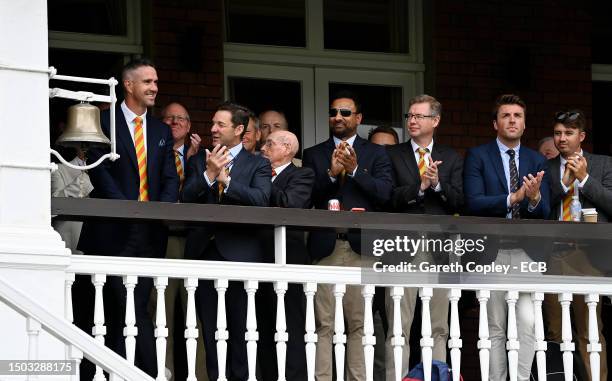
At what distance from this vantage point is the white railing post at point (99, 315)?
9.16 meters

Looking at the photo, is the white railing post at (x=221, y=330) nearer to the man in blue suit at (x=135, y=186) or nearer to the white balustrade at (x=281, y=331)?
the white balustrade at (x=281, y=331)

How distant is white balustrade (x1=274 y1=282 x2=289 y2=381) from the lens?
Answer: 9.55m

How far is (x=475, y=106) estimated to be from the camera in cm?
1385

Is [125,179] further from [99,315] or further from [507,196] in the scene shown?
[507,196]

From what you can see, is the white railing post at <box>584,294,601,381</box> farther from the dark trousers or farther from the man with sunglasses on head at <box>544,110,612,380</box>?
the dark trousers

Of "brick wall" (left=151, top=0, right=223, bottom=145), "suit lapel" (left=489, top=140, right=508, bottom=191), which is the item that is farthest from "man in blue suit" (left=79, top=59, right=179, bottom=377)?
"brick wall" (left=151, top=0, right=223, bottom=145)

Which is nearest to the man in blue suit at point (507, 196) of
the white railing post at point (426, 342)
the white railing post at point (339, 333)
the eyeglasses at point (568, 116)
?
the eyeglasses at point (568, 116)

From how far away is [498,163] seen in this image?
35.6 feet

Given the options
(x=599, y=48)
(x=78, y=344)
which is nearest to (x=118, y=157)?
(x=78, y=344)

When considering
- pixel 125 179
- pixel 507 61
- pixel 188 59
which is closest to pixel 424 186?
pixel 125 179

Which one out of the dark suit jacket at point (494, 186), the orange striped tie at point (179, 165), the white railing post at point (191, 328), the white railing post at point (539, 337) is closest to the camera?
the white railing post at point (191, 328)

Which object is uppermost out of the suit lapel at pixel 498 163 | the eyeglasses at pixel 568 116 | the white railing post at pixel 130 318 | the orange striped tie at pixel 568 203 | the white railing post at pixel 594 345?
the eyeglasses at pixel 568 116

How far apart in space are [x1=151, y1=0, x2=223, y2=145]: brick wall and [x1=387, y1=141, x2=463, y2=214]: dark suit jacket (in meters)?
2.56

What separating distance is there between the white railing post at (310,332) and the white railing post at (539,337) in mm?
1411
